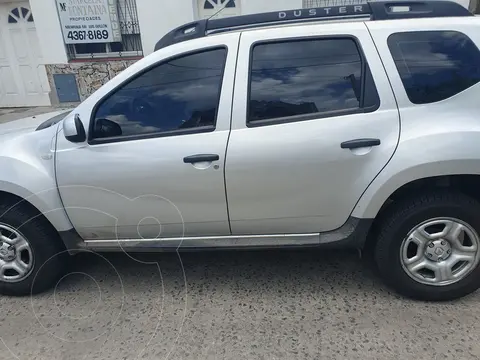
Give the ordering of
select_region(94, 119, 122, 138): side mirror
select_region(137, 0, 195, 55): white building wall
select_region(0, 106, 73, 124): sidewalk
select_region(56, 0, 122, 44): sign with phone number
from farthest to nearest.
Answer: select_region(0, 106, 73, 124): sidewalk < select_region(56, 0, 122, 44): sign with phone number < select_region(137, 0, 195, 55): white building wall < select_region(94, 119, 122, 138): side mirror

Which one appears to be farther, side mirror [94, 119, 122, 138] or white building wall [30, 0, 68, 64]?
white building wall [30, 0, 68, 64]

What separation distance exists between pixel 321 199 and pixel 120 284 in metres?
1.76

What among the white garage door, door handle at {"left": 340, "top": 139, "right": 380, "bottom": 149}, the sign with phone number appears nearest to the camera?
door handle at {"left": 340, "top": 139, "right": 380, "bottom": 149}

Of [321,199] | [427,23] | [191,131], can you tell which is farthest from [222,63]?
[427,23]

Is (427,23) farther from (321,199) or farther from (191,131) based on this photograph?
(191,131)

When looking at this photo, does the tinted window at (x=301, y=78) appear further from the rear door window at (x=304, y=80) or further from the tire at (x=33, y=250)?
the tire at (x=33, y=250)

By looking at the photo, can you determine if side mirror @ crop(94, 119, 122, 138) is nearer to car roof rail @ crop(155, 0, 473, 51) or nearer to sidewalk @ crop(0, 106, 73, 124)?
car roof rail @ crop(155, 0, 473, 51)

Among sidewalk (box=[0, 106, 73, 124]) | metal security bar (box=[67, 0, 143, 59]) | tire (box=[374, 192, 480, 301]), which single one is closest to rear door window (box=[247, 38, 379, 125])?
tire (box=[374, 192, 480, 301])

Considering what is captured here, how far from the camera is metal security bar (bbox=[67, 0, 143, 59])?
756cm

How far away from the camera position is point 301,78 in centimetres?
236

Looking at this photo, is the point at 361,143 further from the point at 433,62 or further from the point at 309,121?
the point at 433,62

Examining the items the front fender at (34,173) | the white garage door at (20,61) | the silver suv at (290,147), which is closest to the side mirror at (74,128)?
the silver suv at (290,147)

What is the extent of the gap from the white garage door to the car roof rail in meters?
7.69

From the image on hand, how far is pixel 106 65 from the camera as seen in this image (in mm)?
7867
